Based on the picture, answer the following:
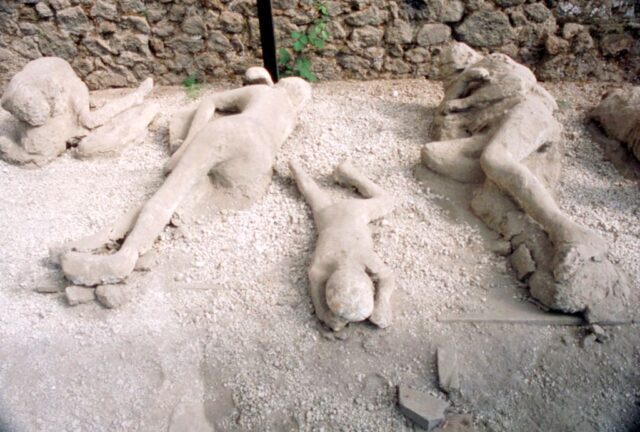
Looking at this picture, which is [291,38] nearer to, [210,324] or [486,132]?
[486,132]

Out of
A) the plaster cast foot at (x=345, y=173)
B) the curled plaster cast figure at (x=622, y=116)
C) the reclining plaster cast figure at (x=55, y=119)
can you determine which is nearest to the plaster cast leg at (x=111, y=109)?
the reclining plaster cast figure at (x=55, y=119)

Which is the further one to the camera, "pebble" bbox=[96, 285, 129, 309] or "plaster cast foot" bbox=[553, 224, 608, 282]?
"pebble" bbox=[96, 285, 129, 309]

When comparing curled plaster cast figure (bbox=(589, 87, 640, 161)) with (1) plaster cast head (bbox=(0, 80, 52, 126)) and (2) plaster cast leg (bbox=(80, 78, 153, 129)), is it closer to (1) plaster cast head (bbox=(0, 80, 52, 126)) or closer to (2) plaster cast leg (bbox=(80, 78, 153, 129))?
(2) plaster cast leg (bbox=(80, 78, 153, 129))

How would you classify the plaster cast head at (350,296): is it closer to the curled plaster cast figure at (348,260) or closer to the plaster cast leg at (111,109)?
the curled plaster cast figure at (348,260)

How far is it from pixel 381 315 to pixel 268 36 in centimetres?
259

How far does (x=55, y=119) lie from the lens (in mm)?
3990

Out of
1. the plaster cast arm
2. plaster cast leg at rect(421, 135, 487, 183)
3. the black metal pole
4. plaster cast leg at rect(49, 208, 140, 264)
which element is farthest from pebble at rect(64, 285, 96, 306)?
the black metal pole

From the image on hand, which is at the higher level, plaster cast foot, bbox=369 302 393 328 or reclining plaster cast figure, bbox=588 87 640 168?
reclining plaster cast figure, bbox=588 87 640 168

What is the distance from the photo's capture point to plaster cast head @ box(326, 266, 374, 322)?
255 centimetres

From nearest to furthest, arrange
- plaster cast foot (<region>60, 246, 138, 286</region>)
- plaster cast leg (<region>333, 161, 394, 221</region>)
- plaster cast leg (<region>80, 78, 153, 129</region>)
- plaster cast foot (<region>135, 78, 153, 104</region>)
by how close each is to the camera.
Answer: plaster cast foot (<region>60, 246, 138, 286</region>) → plaster cast leg (<region>333, 161, 394, 221</region>) → plaster cast leg (<region>80, 78, 153, 129</region>) → plaster cast foot (<region>135, 78, 153, 104</region>)

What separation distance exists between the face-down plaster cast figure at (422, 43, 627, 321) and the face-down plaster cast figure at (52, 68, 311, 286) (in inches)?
42.4

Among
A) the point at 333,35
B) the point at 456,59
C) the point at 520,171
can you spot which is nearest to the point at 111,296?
the point at 520,171

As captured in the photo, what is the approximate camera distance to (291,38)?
16.2 ft

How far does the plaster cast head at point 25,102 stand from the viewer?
369 cm
